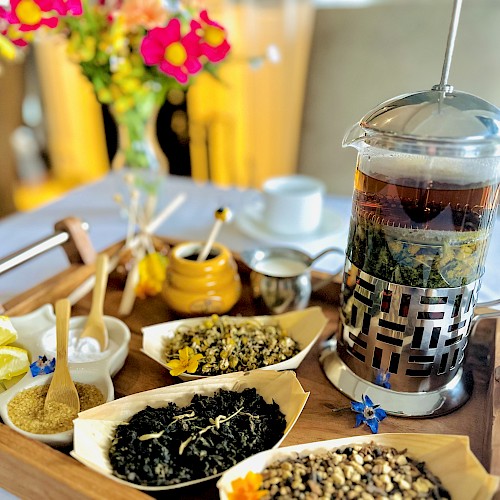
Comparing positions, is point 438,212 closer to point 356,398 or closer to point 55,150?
point 356,398

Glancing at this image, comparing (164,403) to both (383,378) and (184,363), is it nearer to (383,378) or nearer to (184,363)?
(184,363)

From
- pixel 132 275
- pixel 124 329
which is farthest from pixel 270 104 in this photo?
pixel 124 329

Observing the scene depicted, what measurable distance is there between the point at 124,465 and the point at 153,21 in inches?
29.7

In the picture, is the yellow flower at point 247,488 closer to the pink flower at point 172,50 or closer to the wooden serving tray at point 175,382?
the wooden serving tray at point 175,382

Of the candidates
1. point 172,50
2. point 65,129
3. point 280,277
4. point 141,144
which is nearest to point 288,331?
point 280,277

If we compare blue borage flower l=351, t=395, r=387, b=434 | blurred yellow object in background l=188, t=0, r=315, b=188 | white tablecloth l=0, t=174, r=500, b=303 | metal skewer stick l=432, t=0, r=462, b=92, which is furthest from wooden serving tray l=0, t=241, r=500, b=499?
blurred yellow object in background l=188, t=0, r=315, b=188

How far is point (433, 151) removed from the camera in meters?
0.46

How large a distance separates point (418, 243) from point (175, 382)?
336 millimetres

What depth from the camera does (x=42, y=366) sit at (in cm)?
58

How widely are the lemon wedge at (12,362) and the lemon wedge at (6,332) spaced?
1 centimetres

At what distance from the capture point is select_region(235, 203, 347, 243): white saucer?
984 mm

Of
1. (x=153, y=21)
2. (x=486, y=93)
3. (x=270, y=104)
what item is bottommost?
(x=270, y=104)

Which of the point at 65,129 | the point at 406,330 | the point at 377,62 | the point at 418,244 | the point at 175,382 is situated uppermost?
the point at 377,62

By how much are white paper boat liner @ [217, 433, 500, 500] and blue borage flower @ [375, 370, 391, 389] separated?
0.08 metres
